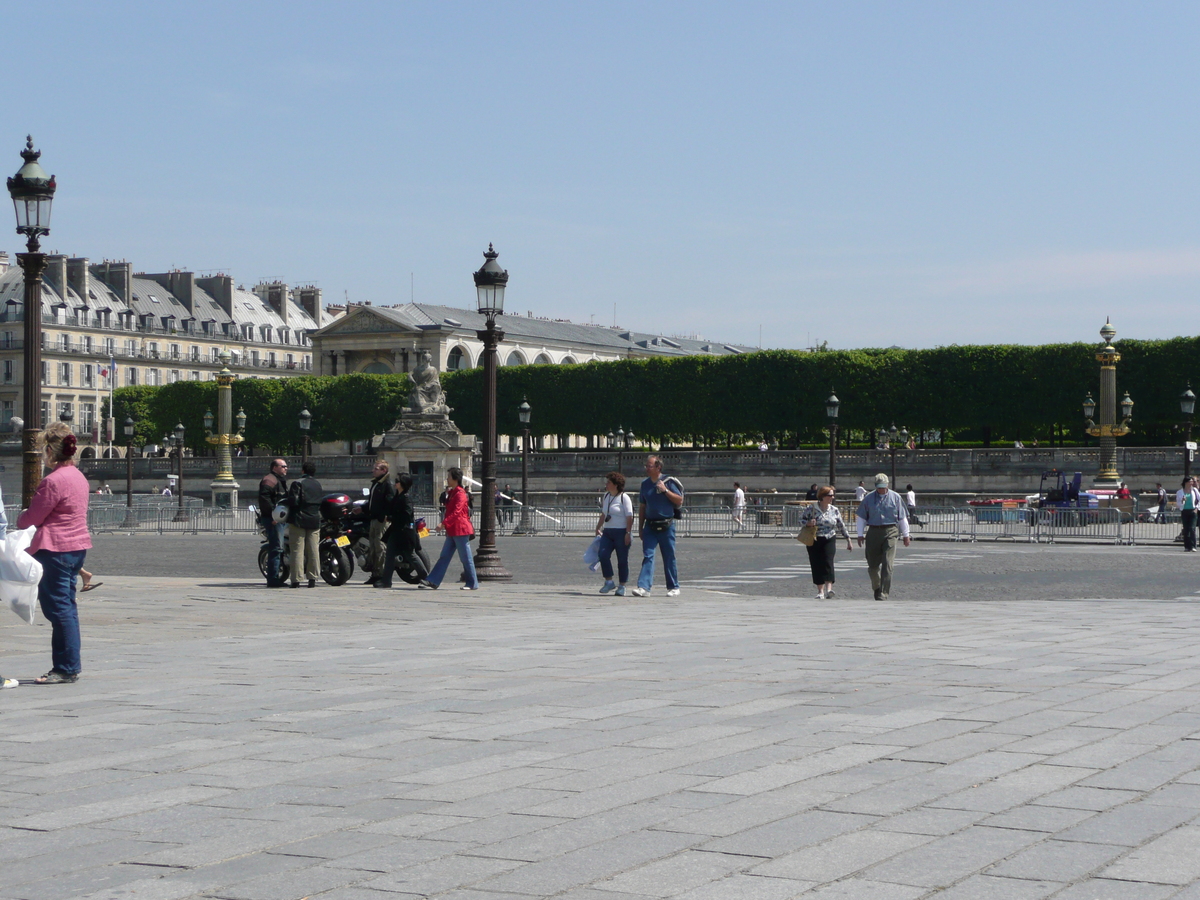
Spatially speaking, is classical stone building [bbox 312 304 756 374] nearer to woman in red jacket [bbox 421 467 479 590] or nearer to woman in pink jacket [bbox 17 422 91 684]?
woman in red jacket [bbox 421 467 479 590]

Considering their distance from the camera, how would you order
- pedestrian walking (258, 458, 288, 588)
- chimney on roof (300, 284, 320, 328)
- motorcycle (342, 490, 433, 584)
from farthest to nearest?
chimney on roof (300, 284, 320, 328)
motorcycle (342, 490, 433, 584)
pedestrian walking (258, 458, 288, 588)

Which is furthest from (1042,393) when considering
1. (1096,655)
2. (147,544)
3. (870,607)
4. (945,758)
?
(945,758)

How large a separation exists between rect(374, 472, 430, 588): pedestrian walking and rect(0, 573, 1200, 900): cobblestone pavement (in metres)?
6.67

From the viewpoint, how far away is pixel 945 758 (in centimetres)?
683

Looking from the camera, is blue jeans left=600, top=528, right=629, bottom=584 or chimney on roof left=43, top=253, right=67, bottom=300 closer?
blue jeans left=600, top=528, right=629, bottom=584

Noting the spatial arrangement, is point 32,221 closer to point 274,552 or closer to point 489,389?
point 274,552

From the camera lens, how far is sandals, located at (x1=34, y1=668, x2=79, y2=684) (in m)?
9.33

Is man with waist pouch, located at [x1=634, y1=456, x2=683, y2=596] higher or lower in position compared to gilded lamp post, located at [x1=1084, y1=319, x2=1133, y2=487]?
lower

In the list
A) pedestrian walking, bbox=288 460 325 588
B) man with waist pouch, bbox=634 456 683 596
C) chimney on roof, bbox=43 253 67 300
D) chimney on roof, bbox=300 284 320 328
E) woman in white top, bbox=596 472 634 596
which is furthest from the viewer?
chimney on roof, bbox=300 284 320 328

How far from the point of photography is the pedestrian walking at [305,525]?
18086mm

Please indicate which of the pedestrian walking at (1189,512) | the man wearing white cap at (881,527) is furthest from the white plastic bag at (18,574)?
the pedestrian walking at (1189,512)

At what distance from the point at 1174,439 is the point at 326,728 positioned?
68.2 metres

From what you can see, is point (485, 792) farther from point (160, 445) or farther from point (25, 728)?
point (160, 445)

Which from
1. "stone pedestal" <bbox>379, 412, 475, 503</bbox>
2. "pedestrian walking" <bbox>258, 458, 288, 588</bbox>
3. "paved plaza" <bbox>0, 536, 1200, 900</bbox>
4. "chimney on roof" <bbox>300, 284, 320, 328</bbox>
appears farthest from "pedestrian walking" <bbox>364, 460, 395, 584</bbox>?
"chimney on roof" <bbox>300, 284, 320, 328</bbox>
